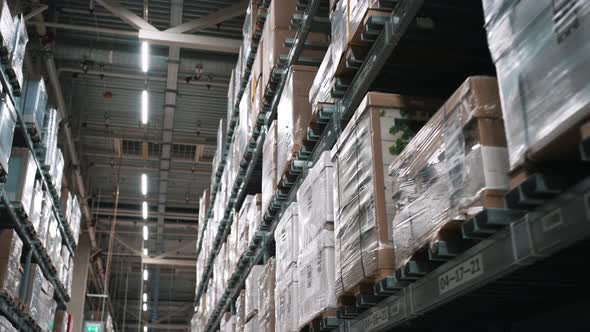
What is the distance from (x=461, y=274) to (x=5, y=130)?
545 cm

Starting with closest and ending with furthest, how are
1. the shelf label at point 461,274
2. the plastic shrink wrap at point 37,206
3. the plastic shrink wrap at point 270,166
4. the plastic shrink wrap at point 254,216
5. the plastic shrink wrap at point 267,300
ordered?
the shelf label at point 461,274 < the plastic shrink wrap at point 267,300 < the plastic shrink wrap at point 270,166 < the plastic shrink wrap at point 254,216 < the plastic shrink wrap at point 37,206

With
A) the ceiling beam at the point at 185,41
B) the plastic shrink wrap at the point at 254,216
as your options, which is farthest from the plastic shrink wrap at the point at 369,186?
the ceiling beam at the point at 185,41

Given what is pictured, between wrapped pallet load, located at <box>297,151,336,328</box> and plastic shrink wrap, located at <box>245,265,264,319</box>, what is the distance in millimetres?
1871

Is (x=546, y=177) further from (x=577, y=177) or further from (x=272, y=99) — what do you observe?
(x=272, y=99)

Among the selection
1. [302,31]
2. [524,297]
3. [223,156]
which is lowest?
[524,297]

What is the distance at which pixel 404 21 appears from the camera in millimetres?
2914

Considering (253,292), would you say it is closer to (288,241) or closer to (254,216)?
(254,216)

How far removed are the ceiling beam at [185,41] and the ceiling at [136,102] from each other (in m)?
0.27

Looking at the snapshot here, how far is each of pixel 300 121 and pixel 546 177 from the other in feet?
9.91

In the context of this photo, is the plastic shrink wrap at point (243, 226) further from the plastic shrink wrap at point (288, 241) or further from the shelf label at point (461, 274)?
the shelf label at point (461, 274)

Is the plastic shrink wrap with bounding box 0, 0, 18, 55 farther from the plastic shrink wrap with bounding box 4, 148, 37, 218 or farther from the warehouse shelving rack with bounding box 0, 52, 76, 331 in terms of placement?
the plastic shrink wrap with bounding box 4, 148, 37, 218

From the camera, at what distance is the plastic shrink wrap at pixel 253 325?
18.1ft

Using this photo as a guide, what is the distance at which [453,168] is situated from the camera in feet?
7.57

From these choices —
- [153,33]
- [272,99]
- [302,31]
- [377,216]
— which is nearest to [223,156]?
[153,33]
